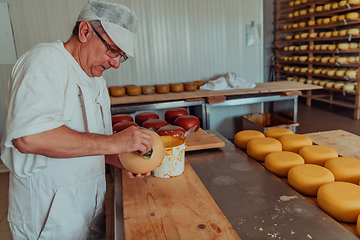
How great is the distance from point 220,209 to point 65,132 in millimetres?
A: 705

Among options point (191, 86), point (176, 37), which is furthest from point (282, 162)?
point (176, 37)

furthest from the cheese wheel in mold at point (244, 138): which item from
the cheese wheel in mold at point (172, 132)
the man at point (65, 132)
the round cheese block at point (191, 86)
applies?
the round cheese block at point (191, 86)

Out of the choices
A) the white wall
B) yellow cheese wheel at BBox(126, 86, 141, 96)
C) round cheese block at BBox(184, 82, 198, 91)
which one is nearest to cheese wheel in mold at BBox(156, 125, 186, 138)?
yellow cheese wheel at BBox(126, 86, 141, 96)

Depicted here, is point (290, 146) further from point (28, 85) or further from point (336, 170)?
point (28, 85)

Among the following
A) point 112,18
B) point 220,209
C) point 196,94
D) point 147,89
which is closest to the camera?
point 112,18

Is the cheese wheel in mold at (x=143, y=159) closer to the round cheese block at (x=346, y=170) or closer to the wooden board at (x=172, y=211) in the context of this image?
the wooden board at (x=172, y=211)

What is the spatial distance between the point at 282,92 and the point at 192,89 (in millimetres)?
1238

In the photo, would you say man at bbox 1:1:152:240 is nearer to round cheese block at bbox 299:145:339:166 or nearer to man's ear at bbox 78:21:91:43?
man's ear at bbox 78:21:91:43

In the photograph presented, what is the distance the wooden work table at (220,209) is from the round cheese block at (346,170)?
10.7 inches

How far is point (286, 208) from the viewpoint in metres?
1.18

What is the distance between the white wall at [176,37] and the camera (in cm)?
352

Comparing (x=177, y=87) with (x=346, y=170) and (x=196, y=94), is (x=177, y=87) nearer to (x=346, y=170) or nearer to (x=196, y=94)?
(x=196, y=94)

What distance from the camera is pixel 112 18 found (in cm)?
102

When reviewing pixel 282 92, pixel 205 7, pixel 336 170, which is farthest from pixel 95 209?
pixel 205 7
